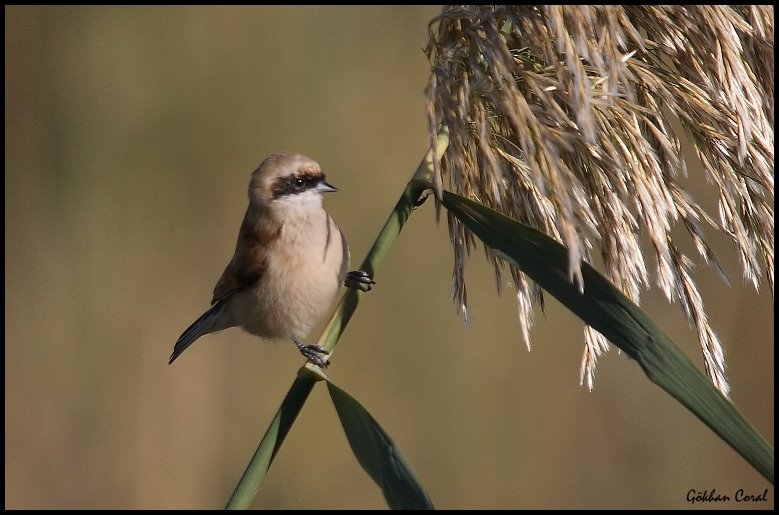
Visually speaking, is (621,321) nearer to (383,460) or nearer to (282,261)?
(383,460)

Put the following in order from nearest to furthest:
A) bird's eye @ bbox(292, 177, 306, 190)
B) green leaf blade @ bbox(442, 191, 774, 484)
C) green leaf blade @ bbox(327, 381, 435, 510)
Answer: green leaf blade @ bbox(442, 191, 774, 484) < green leaf blade @ bbox(327, 381, 435, 510) < bird's eye @ bbox(292, 177, 306, 190)

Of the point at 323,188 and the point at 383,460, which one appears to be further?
the point at 323,188

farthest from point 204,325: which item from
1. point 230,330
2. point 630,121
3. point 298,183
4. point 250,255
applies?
point 630,121

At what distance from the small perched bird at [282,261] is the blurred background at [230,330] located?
0.92m

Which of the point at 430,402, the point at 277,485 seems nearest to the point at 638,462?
the point at 430,402

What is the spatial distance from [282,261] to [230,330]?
3.84ft

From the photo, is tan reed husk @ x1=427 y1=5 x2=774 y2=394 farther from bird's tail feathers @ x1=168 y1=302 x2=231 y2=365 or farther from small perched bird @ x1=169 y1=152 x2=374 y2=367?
bird's tail feathers @ x1=168 y1=302 x2=231 y2=365

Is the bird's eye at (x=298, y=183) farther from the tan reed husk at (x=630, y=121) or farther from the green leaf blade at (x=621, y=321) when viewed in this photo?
the green leaf blade at (x=621, y=321)

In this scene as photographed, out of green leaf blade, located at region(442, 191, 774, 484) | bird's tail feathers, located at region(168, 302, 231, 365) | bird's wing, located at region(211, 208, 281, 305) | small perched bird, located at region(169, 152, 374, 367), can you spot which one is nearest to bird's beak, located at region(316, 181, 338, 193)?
small perched bird, located at region(169, 152, 374, 367)

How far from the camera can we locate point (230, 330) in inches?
144

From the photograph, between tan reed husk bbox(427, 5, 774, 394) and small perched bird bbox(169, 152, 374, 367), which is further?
small perched bird bbox(169, 152, 374, 367)

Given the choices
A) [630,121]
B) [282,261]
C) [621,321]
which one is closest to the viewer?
[621,321]

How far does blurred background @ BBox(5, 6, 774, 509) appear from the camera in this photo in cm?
344

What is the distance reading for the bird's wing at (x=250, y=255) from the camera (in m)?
2.61
